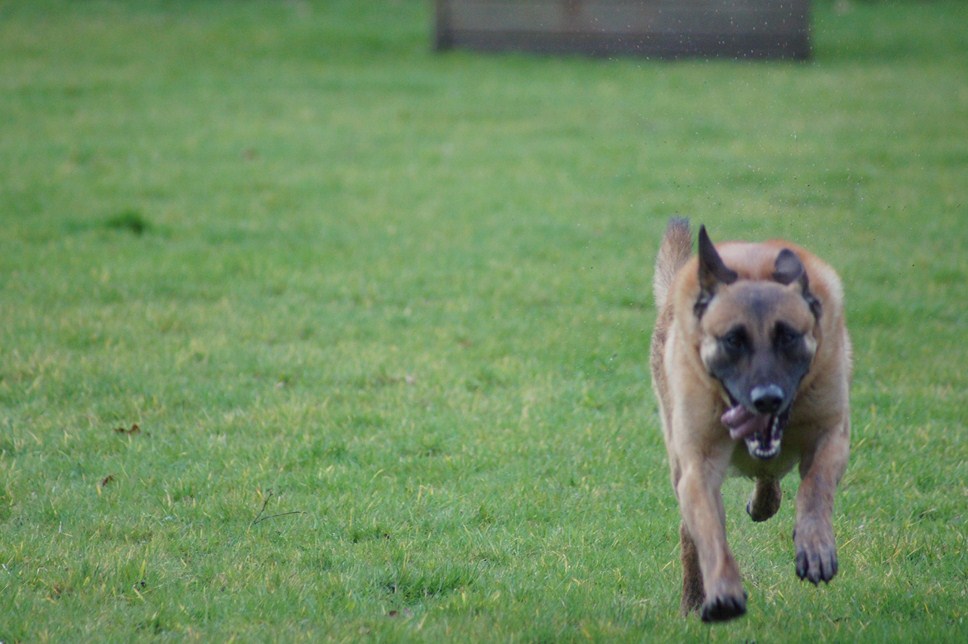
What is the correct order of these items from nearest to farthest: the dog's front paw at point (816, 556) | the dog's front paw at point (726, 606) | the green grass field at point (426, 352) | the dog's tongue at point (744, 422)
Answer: the dog's front paw at point (726, 606) → the dog's front paw at point (816, 556) → the dog's tongue at point (744, 422) → the green grass field at point (426, 352)

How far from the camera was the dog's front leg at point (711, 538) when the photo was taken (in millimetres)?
3895

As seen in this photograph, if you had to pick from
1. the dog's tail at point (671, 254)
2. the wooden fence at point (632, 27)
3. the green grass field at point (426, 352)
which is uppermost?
the wooden fence at point (632, 27)

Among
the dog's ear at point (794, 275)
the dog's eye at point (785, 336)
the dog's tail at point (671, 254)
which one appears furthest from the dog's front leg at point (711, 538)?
the dog's tail at point (671, 254)

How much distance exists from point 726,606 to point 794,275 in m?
1.25

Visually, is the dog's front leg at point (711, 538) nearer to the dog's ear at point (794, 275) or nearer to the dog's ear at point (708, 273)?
the dog's ear at point (708, 273)

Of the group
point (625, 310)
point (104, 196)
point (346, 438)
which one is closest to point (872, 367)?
point (625, 310)

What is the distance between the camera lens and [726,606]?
388cm

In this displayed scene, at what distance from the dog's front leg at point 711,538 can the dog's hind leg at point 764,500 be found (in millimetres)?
634

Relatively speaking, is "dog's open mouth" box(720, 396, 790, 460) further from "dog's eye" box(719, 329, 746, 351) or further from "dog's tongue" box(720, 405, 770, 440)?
"dog's eye" box(719, 329, 746, 351)

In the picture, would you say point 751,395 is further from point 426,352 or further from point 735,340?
point 426,352

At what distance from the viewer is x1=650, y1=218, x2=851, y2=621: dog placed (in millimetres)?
4012

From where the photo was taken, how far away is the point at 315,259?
10523mm

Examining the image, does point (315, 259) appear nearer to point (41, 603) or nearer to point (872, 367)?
point (872, 367)

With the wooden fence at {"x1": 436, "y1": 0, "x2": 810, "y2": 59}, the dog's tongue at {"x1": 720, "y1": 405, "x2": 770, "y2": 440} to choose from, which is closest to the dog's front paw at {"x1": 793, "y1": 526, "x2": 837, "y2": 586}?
the dog's tongue at {"x1": 720, "y1": 405, "x2": 770, "y2": 440}
